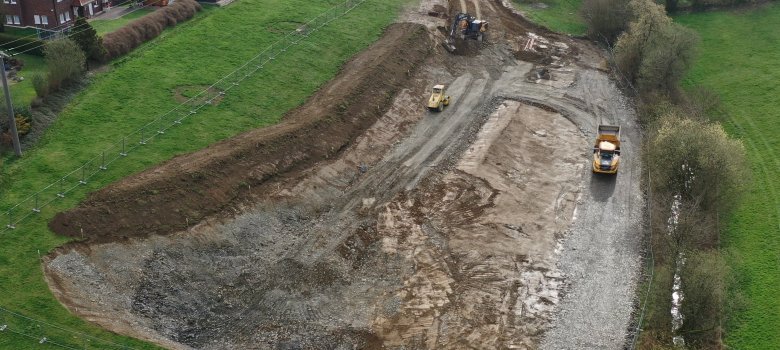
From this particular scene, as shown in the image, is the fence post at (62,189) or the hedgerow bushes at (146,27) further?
the hedgerow bushes at (146,27)

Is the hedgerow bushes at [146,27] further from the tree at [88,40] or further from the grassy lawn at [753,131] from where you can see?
the grassy lawn at [753,131]

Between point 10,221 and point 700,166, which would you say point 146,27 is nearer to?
point 10,221

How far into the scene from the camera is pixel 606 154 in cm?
6100

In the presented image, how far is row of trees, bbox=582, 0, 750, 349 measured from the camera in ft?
144

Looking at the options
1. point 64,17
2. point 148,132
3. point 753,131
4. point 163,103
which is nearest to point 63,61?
point 163,103

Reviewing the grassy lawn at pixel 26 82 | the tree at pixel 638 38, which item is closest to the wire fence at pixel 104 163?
the grassy lawn at pixel 26 82

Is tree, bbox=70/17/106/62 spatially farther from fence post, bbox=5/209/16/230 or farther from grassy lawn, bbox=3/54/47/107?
fence post, bbox=5/209/16/230

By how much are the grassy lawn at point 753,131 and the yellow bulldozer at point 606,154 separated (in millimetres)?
9435

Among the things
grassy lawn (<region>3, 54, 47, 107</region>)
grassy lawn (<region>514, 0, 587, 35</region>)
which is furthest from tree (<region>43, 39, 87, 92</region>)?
grassy lawn (<region>514, 0, 587, 35</region>)

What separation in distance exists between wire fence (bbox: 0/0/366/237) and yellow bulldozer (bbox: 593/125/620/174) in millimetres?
29504

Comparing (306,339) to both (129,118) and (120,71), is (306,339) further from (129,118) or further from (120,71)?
(120,71)

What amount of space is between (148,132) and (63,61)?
9.21 m

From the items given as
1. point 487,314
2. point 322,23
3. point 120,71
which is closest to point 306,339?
point 487,314

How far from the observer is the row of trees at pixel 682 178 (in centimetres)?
4400
